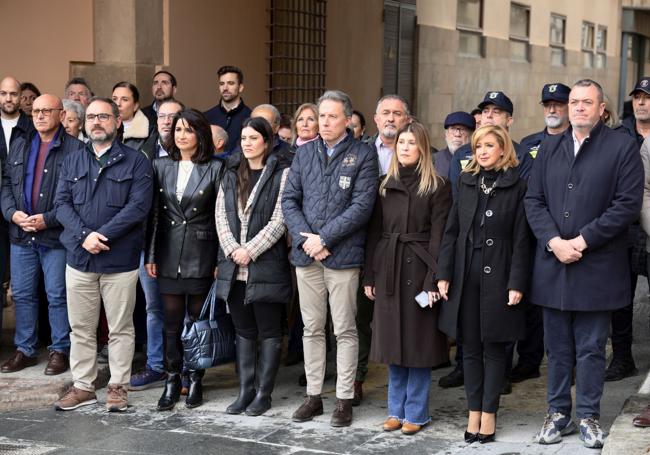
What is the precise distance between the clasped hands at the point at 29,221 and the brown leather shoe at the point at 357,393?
242 cm

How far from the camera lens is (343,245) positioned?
6738mm

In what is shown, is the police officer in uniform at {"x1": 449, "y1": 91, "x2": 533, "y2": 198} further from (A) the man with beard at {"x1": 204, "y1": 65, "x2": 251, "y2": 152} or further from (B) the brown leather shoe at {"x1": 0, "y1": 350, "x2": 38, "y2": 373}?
(B) the brown leather shoe at {"x1": 0, "y1": 350, "x2": 38, "y2": 373}

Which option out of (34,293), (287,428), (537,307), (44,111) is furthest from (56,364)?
(537,307)

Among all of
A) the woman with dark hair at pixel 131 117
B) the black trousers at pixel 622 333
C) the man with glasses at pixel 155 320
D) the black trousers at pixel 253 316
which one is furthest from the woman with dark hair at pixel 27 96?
the black trousers at pixel 622 333

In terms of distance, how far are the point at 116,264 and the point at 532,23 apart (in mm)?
15956

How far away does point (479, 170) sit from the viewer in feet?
21.0

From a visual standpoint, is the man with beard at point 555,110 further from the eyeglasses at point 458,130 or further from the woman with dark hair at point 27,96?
the woman with dark hair at point 27,96

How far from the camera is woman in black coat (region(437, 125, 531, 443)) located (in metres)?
6.30

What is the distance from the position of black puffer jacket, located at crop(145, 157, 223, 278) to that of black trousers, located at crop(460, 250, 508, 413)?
1801mm

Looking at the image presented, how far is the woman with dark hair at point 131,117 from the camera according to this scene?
8305 mm

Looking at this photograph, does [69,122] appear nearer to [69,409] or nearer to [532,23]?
[69,409]

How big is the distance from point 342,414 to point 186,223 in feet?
5.23

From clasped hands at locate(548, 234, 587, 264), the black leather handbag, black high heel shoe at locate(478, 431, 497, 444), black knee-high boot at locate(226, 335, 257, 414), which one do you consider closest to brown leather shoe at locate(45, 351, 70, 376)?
the black leather handbag

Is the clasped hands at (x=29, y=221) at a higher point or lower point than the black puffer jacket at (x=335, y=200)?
lower
